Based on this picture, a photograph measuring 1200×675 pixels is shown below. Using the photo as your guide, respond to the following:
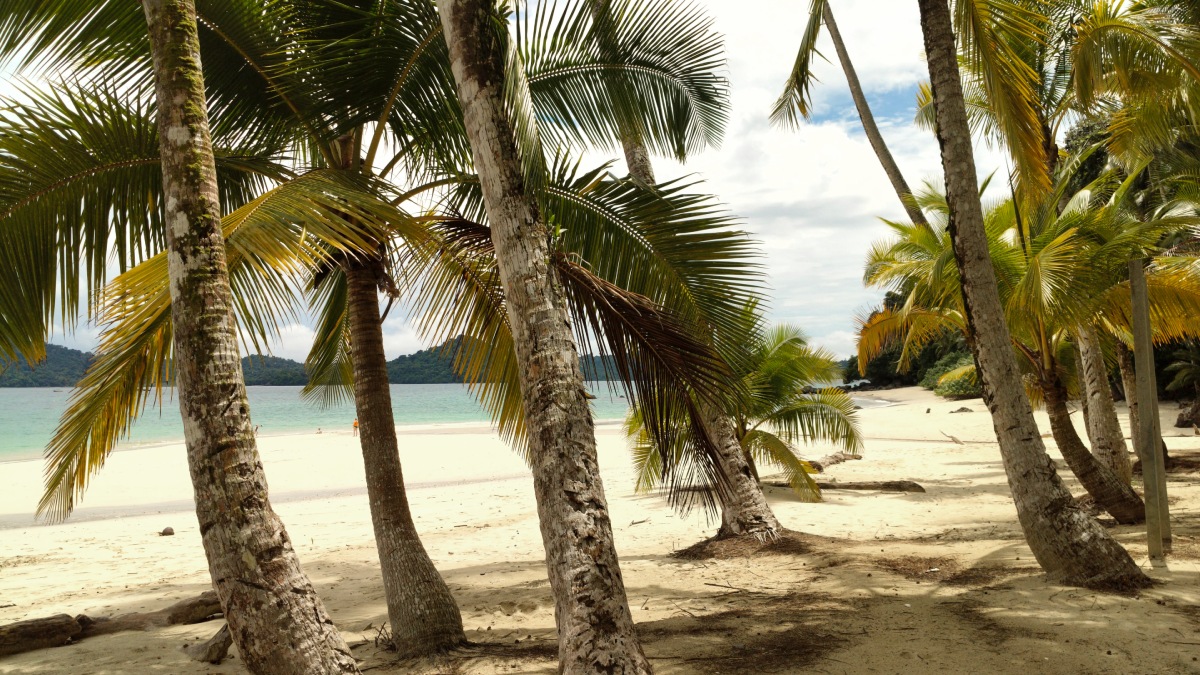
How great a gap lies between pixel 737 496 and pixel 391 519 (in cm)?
432

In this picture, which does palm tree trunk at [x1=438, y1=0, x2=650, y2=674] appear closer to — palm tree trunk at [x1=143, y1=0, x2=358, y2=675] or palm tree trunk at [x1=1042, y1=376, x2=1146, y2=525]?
palm tree trunk at [x1=143, y1=0, x2=358, y2=675]

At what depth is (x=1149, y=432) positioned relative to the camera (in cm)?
601

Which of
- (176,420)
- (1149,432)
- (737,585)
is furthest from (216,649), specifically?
(176,420)

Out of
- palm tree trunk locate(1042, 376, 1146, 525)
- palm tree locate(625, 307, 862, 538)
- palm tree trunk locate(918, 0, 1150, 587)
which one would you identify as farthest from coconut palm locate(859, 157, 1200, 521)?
palm tree locate(625, 307, 862, 538)

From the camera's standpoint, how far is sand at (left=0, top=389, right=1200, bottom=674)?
4.71 meters

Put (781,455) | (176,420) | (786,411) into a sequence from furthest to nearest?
(176,420)
(786,411)
(781,455)

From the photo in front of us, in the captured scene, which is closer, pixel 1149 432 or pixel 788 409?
pixel 1149 432

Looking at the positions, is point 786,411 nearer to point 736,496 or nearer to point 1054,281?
point 736,496

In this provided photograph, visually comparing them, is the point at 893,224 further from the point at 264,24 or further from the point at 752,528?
the point at 264,24

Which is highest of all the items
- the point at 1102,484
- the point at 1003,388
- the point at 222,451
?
the point at 1003,388

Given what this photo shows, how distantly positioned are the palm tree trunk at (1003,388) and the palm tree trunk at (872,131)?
11.1 feet

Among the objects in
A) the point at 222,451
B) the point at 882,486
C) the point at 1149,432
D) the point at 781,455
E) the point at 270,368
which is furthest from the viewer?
the point at 882,486

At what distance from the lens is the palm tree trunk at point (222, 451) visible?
130 inches

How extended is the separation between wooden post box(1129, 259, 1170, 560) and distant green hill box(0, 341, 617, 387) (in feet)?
13.5
